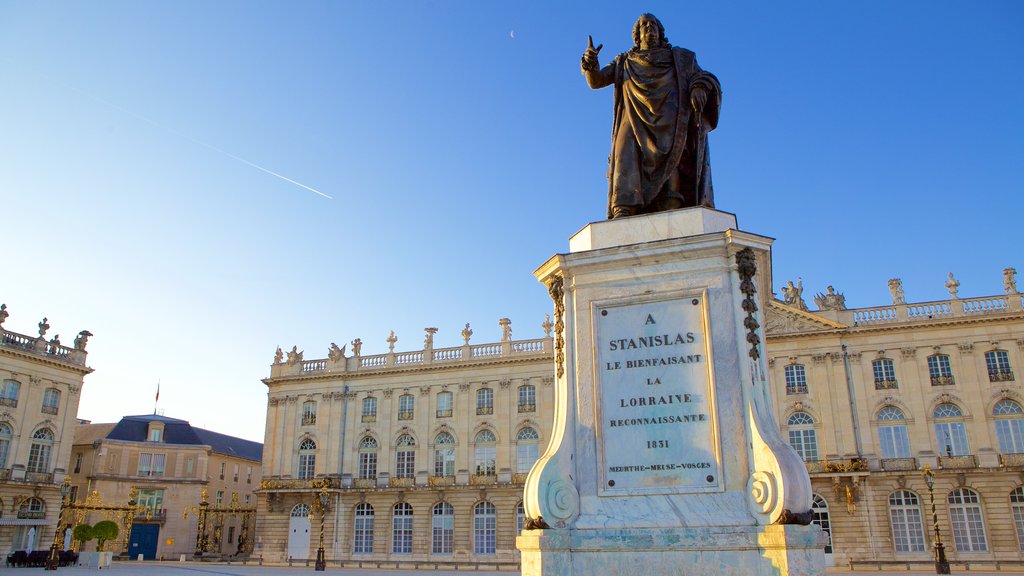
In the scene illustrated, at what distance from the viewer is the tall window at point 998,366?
3431 cm

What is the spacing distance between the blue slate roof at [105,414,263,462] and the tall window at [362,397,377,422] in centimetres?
1804

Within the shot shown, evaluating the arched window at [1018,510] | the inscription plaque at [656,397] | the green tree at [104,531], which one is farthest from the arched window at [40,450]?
the arched window at [1018,510]

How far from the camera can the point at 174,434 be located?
55312 millimetres

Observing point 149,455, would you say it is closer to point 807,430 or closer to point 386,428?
point 386,428

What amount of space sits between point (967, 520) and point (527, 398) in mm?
20897

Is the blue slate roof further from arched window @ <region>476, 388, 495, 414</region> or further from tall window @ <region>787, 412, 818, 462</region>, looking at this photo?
tall window @ <region>787, 412, 818, 462</region>

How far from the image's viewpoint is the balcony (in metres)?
33.6

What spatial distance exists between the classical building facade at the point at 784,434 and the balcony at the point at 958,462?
87 mm

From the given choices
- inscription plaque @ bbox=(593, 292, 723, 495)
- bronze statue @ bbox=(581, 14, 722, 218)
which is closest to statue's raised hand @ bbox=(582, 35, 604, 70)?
bronze statue @ bbox=(581, 14, 722, 218)

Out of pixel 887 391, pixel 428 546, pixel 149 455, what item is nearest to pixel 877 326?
pixel 887 391

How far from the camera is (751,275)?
5918 mm

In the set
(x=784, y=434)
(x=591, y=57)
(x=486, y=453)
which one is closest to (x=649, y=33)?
(x=591, y=57)

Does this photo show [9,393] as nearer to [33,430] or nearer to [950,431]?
[33,430]

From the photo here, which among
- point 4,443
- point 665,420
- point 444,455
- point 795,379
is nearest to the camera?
point 665,420
